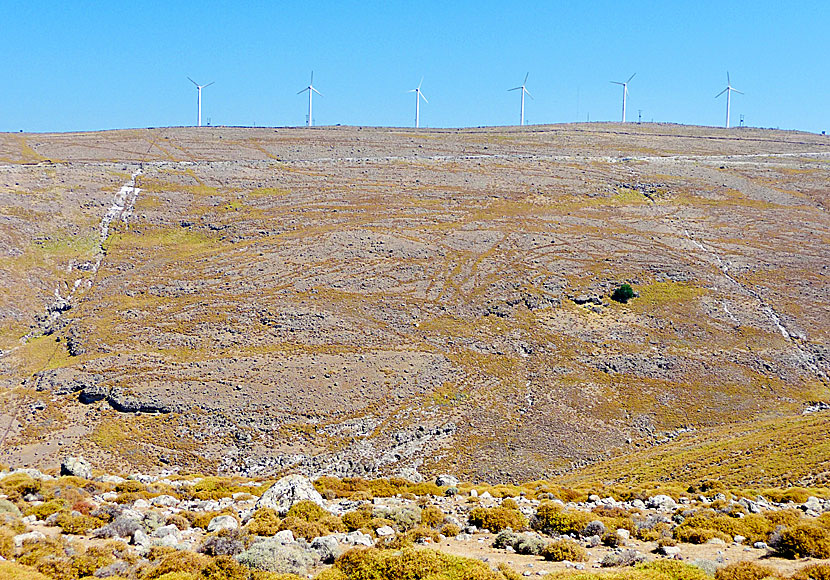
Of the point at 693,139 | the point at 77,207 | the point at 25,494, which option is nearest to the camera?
the point at 25,494

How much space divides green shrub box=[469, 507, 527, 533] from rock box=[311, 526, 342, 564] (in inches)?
194

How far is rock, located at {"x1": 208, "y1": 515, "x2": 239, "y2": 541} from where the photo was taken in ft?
60.7

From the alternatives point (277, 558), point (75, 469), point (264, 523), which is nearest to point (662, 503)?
point (264, 523)

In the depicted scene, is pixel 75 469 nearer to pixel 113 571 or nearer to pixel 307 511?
pixel 307 511

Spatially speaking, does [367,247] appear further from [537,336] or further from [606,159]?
[606,159]

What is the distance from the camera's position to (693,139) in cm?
13938

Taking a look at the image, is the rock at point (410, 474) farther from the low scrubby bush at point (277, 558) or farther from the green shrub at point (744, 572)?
the green shrub at point (744, 572)

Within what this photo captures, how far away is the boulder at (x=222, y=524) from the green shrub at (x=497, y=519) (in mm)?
7131

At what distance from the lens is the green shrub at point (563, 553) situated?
54.4 feet

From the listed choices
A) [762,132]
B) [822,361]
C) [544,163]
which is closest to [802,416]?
[822,361]

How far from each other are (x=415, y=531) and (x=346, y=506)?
13.5 feet

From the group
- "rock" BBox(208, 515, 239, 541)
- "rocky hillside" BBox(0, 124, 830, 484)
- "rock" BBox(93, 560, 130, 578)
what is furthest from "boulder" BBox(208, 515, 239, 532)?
"rocky hillside" BBox(0, 124, 830, 484)

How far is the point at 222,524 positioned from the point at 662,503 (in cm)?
1495

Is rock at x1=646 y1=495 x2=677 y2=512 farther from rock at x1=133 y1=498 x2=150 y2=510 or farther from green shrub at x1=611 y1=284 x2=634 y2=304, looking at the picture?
green shrub at x1=611 y1=284 x2=634 y2=304
